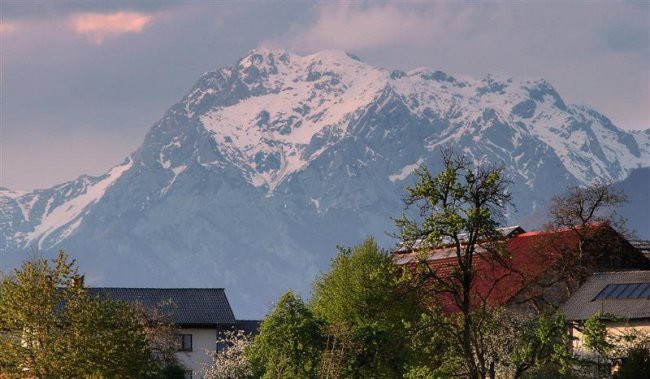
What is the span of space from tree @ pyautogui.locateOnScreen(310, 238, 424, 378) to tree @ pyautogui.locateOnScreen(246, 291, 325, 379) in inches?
41.6

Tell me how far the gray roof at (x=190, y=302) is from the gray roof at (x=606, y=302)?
5115 cm

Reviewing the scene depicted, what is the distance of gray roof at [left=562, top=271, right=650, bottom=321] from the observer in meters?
79.2

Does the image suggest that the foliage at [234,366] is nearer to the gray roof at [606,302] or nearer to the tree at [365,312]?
the tree at [365,312]

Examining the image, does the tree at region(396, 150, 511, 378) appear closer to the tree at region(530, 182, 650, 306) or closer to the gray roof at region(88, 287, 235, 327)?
the tree at region(530, 182, 650, 306)

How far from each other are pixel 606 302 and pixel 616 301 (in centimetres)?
57

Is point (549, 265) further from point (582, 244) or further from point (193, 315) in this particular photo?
point (193, 315)

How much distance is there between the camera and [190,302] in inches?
5374

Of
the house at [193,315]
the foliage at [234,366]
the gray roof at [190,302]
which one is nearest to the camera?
the foliage at [234,366]

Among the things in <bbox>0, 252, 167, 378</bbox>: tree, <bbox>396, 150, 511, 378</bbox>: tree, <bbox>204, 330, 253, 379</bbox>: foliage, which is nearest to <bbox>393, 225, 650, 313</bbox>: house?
<bbox>204, 330, 253, 379</bbox>: foliage

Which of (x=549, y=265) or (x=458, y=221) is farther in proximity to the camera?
(x=549, y=265)

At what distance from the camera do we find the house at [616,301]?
7825 cm

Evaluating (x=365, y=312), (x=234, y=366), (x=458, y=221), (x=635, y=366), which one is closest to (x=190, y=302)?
(x=234, y=366)

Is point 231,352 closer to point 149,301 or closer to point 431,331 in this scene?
point 149,301

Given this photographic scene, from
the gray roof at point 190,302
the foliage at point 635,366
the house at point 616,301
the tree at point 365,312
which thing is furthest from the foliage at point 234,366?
the foliage at point 635,366
